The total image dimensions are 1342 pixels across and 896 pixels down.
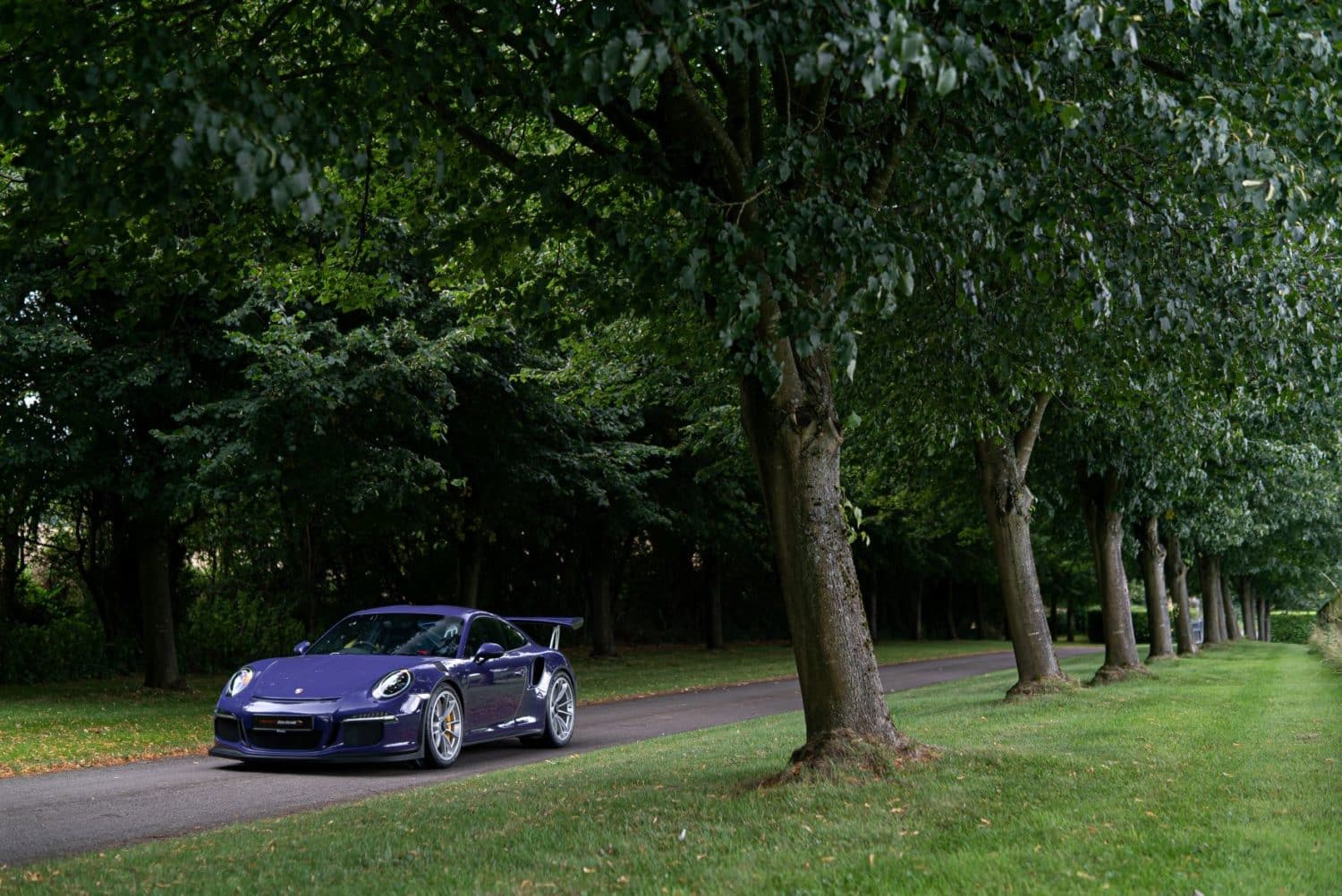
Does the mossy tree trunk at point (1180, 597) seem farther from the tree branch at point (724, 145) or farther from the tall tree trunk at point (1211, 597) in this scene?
the tree branch at point (724, 145)

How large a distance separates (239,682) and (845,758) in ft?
20.0

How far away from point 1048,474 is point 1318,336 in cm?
1201

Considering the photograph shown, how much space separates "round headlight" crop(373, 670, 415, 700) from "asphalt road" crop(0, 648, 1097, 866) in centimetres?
74

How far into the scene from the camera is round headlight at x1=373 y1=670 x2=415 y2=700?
10742 mm

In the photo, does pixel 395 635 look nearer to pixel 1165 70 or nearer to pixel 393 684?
pixel 393 684

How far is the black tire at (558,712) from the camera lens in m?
13.2

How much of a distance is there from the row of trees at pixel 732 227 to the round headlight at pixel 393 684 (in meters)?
3.40

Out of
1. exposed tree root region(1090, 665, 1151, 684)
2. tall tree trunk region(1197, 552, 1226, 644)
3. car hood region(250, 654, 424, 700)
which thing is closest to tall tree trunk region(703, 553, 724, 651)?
tall tree trunk region(1197, 552, 1226, 644)

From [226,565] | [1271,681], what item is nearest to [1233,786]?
[1271,681]

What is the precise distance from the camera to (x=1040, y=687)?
16688 millimetres

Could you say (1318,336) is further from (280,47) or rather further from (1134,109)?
(280,47)

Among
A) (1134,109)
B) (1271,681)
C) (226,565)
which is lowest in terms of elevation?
(1271,681)

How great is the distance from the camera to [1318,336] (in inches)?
400

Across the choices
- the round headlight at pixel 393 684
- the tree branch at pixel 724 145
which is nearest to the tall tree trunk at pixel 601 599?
the round headlight at pixel 393 684
